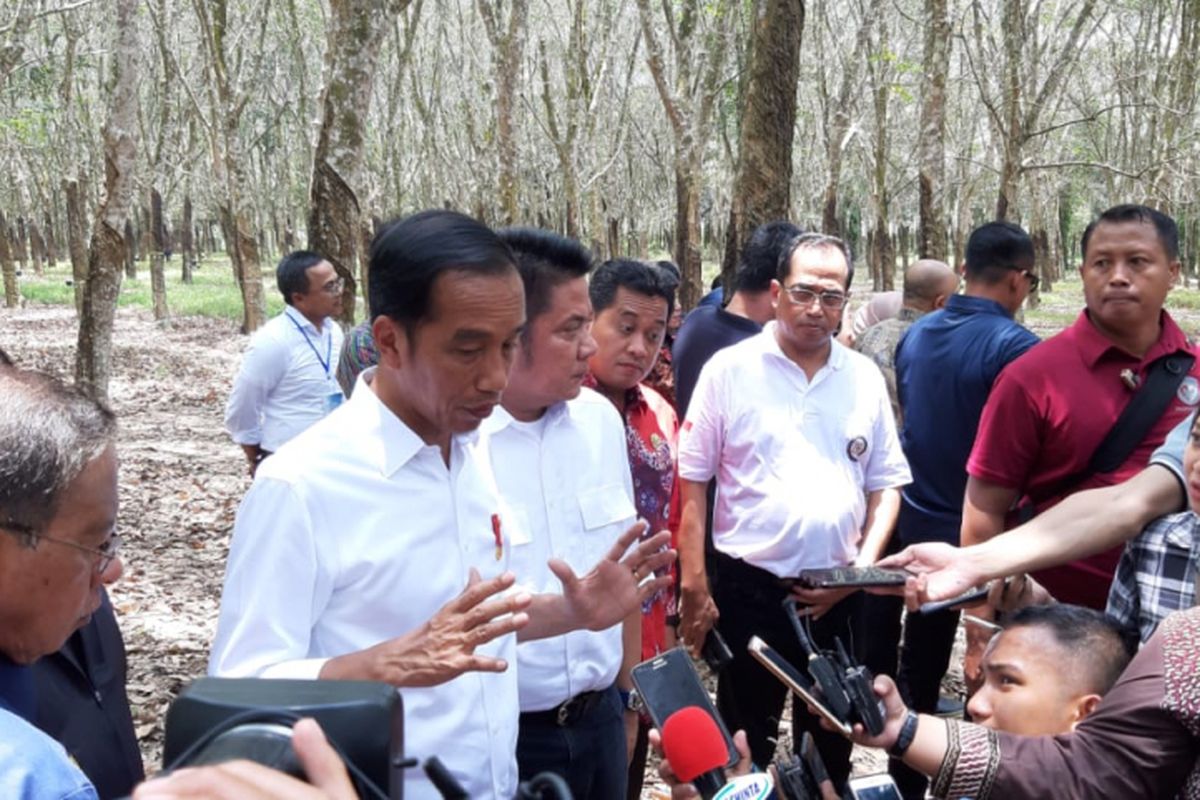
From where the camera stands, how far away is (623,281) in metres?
3.19

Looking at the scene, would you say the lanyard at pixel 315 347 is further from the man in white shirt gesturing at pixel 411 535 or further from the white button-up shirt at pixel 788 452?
the man in white shirt gesturing at pixel 411 535

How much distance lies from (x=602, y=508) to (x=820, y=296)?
1.24m

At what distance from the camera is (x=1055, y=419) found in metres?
2.87

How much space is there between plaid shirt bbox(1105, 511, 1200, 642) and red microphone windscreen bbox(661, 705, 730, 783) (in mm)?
958

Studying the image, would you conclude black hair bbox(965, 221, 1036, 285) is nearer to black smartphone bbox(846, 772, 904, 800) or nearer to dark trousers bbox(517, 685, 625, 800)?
dark trousers bbox(517, 685, 625, 800)

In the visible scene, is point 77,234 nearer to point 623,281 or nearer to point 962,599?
point 623,281

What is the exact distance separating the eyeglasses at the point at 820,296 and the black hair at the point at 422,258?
65.6 inches

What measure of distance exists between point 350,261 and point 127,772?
149 inches

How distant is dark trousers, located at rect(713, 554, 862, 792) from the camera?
10.9 ft

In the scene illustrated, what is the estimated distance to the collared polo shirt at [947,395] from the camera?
12.6 ft

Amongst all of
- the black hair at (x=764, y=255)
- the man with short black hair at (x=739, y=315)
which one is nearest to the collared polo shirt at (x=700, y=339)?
the man with short black hair at (x=739, y=315)

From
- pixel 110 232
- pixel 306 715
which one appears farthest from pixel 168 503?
pixel 306 715

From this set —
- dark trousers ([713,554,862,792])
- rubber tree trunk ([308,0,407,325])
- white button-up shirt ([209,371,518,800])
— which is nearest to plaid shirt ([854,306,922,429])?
dark trousers ([713,554,862,792])

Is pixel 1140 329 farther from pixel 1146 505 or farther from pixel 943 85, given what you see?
pixel 943 85
